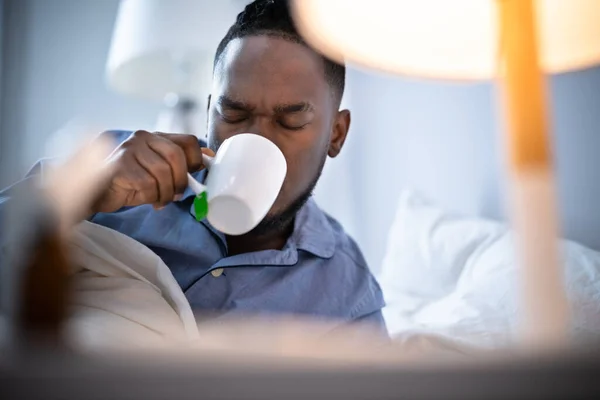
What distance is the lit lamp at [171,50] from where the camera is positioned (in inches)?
30.3

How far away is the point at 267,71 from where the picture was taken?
63 cm

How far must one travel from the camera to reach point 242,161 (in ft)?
1.62

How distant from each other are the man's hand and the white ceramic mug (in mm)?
32

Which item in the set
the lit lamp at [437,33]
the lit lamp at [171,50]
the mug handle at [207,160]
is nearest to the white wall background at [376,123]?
the lit lamp at [171,50]

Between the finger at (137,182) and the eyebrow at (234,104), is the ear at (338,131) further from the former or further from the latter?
the finger at (137,182)

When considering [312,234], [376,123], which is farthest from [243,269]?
[376,123]

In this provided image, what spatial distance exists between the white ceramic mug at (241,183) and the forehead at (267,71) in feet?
0.39

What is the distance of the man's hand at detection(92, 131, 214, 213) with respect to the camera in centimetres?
50

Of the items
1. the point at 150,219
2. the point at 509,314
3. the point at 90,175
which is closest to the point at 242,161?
the point at 90,175

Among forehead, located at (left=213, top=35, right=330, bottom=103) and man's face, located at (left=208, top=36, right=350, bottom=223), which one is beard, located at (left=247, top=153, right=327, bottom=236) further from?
forehead, located at (left=213, top=35, right=330, bottom=103)

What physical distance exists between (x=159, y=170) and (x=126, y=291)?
11cm

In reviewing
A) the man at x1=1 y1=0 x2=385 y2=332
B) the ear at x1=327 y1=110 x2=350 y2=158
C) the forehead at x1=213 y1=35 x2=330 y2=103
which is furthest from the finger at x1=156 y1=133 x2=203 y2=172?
the ear at x1=327 y1=110 x2=350 y2=158

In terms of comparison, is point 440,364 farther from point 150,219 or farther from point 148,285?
point 150,219

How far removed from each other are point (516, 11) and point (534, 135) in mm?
73
